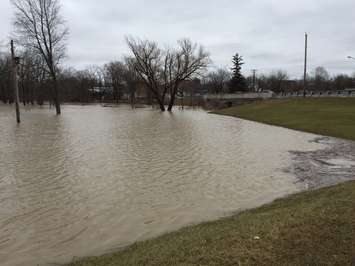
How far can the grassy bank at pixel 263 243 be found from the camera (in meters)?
4.09

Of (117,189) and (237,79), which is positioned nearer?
(117,189)

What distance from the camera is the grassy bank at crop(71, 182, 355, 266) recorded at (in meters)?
4.09

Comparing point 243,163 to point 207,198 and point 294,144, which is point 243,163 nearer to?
point 207,198

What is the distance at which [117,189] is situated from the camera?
877 cm

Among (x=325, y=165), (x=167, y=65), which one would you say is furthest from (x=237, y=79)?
(x=325, y=165)

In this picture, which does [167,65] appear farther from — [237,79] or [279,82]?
[279,82]

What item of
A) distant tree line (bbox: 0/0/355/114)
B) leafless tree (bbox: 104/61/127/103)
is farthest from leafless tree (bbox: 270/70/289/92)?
leafless tree (bbox: 104/61/127/103)

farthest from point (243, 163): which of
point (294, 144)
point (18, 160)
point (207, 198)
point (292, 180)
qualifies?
point (18, 160)

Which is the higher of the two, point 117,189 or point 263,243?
point 263,243

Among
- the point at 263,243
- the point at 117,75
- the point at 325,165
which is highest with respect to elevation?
the point at 117,75

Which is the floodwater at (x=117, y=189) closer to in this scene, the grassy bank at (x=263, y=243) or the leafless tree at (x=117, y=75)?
the grassy bank at (x=263, y=243)

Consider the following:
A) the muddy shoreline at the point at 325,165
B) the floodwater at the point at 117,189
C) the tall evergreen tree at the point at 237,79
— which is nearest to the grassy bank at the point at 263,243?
A: the floodwater at the point at 117,189

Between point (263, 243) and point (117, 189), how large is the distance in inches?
196

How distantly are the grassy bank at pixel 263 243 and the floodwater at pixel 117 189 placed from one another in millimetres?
935
